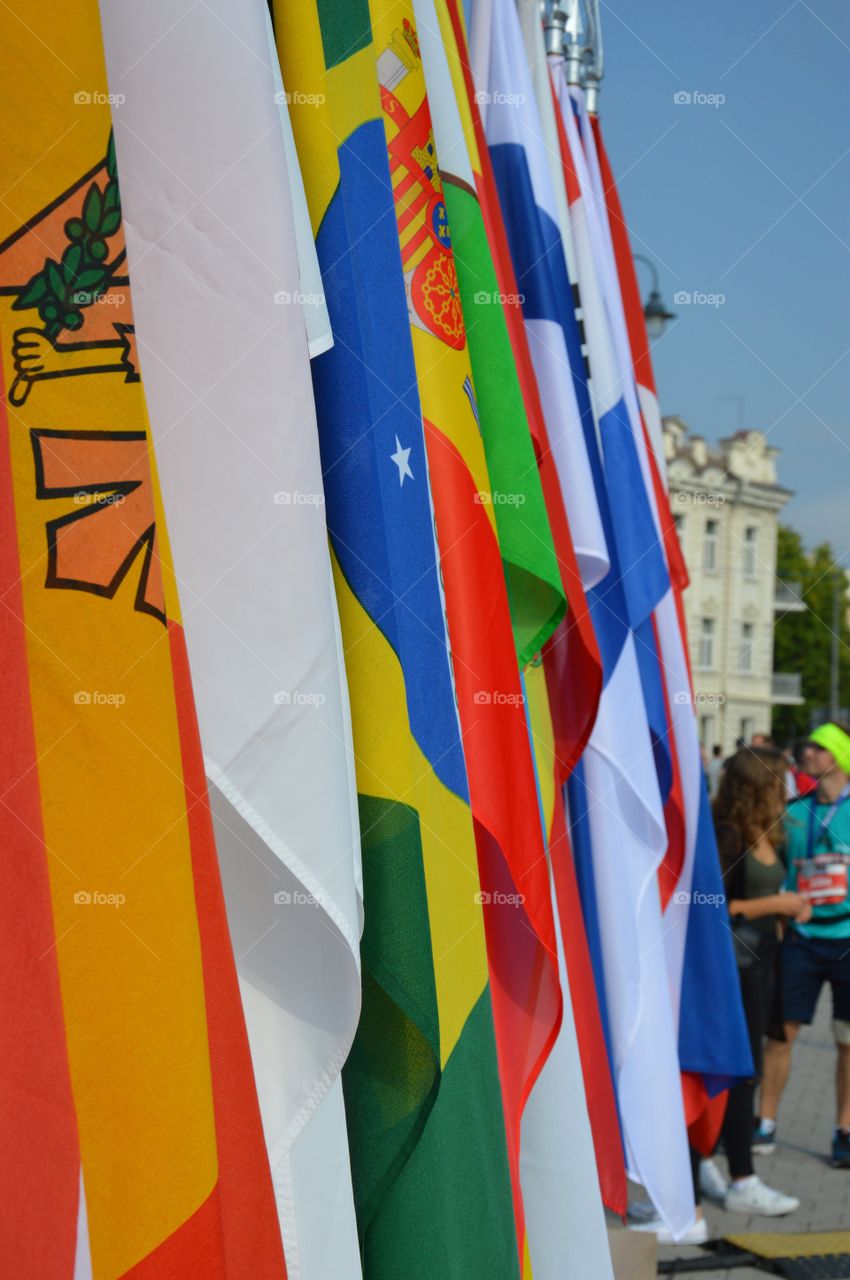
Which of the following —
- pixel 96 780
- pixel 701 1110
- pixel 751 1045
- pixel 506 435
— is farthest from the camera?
pixel 751 1045

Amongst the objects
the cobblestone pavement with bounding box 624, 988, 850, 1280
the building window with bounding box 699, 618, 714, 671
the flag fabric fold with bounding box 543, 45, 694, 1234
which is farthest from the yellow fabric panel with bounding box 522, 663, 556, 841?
the building window with bounding box 699, 618, 714, 671

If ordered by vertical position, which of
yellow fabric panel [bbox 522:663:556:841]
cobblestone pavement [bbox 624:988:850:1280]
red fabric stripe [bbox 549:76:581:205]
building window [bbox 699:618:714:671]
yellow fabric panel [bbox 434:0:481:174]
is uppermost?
building window [bbox 699:618:714:671]

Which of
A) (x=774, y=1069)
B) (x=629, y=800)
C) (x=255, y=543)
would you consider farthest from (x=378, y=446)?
(x=774, y=1069)

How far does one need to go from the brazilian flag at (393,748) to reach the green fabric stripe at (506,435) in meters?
0.31

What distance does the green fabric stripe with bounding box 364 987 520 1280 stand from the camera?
153 cm

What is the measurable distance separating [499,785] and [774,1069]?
510 cm

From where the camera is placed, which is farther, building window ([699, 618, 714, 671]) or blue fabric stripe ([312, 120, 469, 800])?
building window ([699, 618, 714, 671])

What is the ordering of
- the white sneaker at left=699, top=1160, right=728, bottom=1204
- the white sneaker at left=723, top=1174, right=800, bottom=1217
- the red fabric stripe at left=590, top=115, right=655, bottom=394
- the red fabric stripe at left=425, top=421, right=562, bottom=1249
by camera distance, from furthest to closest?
the white sneaker at left=699, top=1160, right=728, bottom=1204 → the white sneaker at left=723, top=1174, right=800, bottom=1217 → the red fabric stripe at left=590, top=115, right=655, bottom=394 → the red fabric stripe at left=425, top=421, right=562, bottom=1249

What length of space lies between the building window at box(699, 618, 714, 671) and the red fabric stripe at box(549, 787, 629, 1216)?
138ft

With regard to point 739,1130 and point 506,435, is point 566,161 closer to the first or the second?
point 506,435

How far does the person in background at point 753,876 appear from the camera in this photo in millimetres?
5609

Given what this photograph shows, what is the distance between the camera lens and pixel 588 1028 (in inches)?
92.9

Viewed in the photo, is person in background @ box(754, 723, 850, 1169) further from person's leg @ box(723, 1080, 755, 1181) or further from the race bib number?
person's leg @ box(723, 1080, 755, 1181)

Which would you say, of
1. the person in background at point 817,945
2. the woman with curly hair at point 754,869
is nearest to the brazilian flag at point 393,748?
the woman with curly hair at point 754,869
